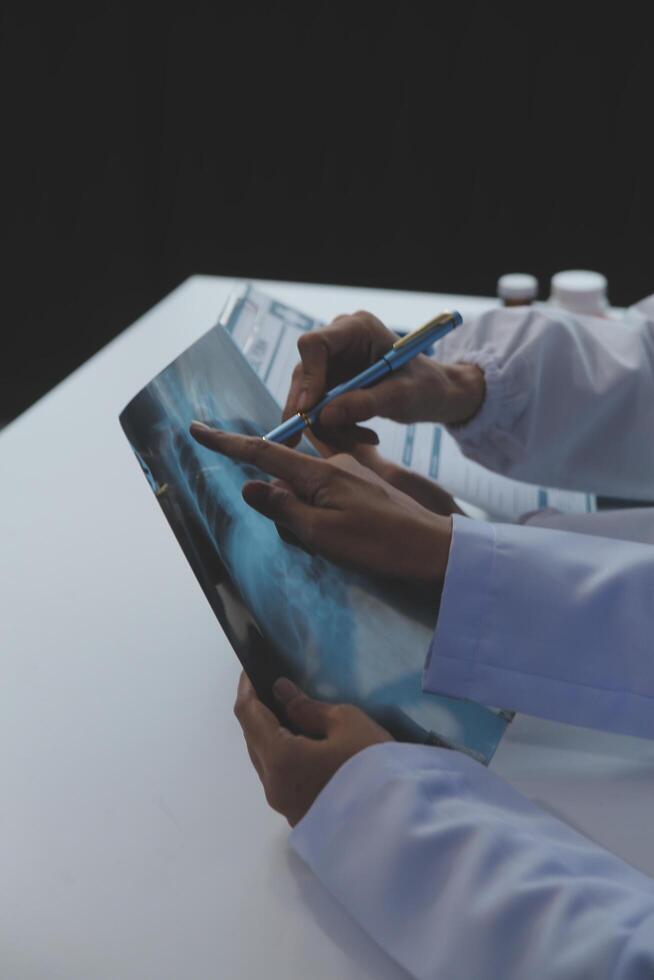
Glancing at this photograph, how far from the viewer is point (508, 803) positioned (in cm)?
48

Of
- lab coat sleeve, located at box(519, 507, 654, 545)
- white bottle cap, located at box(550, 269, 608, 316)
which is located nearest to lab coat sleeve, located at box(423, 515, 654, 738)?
lab coat sleeve, located at box(519, 507, 654, 545)

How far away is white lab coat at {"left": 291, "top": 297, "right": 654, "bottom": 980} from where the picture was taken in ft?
1.32

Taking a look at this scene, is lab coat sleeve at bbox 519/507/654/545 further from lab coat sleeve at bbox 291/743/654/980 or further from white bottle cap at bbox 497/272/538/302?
white bottle cap at bbox 497/272/538/302

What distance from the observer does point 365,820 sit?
1.49 ft

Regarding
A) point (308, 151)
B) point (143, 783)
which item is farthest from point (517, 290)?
point (308, 151)

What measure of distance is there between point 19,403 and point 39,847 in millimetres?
1840

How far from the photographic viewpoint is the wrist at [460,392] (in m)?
0.79

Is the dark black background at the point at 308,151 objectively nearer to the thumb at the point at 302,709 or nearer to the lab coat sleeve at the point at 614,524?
the lab coat sleeve at the point at 614,524

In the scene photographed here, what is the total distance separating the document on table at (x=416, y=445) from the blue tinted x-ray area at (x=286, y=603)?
9.3 inches

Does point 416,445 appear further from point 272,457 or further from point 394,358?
point 272,457

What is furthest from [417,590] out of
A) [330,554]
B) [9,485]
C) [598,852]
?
[9,485]

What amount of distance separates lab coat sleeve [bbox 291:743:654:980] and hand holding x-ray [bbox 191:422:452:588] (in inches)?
4.2

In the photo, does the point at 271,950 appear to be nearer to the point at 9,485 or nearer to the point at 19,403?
the point at 9,485

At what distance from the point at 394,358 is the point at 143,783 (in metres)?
0.36
